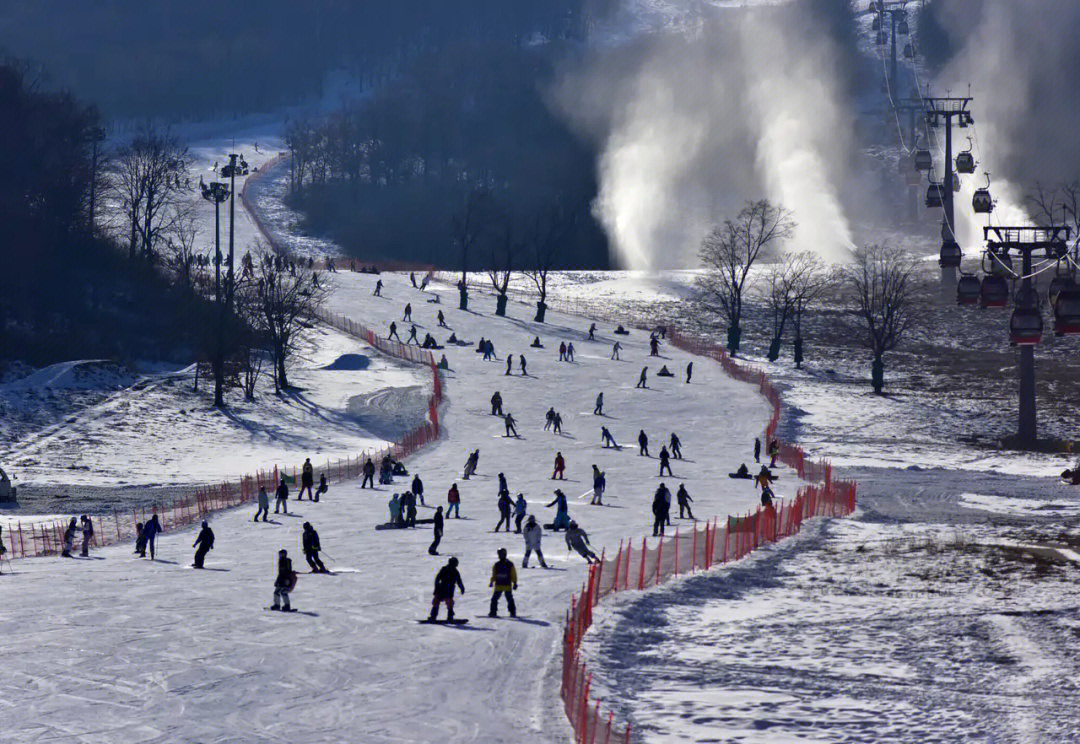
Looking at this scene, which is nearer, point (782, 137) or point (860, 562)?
point (860, 562)

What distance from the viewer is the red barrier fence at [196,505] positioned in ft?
112

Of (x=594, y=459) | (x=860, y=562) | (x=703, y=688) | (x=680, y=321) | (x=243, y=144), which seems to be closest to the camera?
(x=703, y=688)

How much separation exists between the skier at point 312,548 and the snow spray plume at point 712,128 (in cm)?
9149

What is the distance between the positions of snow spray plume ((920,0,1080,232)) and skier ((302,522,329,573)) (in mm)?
96235

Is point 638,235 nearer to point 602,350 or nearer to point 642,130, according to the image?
point 642,130

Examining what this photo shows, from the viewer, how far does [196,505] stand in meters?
39.4

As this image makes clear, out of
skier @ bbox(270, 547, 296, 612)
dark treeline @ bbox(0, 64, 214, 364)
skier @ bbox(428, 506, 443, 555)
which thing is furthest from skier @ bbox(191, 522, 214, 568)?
dark treeline @ bbox(0, 64, 214, 364)

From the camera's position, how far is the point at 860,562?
30.4 meters

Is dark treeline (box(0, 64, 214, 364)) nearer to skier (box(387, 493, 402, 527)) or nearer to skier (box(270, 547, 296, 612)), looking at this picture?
skier (box(387, 493, 402, 527))

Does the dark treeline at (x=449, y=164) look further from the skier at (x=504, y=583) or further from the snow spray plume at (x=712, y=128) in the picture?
the skier at (x=504, y=583)

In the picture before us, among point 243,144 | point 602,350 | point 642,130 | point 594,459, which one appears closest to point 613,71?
point 642,130

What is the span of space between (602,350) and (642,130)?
322 feet

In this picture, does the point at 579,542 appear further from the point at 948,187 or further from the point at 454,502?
the point at 948,187

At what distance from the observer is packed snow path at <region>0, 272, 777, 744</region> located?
60.2ft
